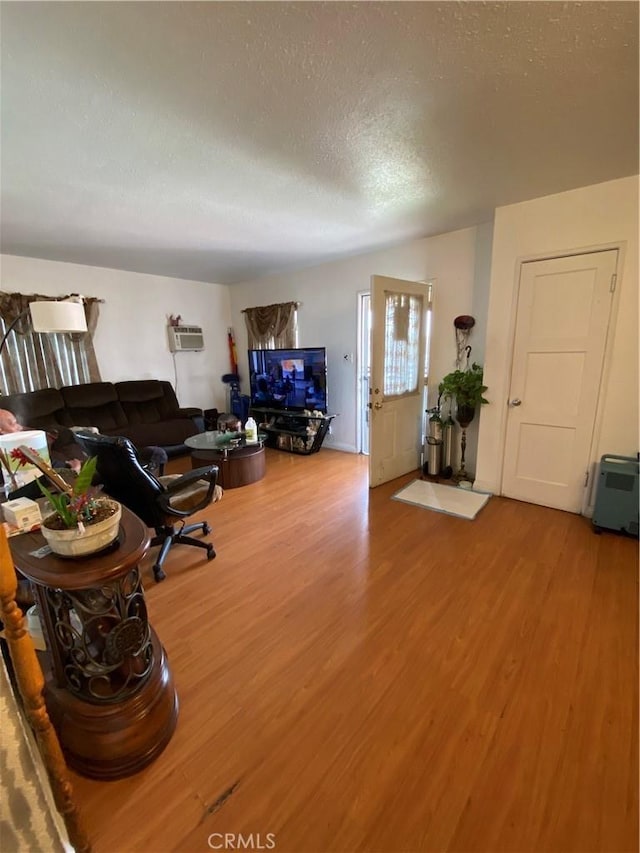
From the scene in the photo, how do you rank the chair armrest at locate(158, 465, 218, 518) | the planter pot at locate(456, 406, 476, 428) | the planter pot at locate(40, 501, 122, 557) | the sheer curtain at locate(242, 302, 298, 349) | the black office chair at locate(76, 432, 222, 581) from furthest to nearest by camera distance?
the sheer curtain at locate(242, 302, 298, 349) → the planter pot at locate(456, 406, 476, 428) → the chair armrest at locate(158, 465, 218, 518) → the black office chair at locate(76, 432, 222, 581) → the planter pot at locate(40, 501, 122, 557)

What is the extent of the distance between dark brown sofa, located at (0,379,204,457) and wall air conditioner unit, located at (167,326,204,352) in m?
0.62

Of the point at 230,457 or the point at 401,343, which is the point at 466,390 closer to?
the point at 401,343

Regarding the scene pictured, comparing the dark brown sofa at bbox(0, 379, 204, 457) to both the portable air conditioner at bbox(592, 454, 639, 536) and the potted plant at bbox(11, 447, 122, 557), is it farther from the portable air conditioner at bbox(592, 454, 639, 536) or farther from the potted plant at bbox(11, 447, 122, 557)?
the portable air conditioner at bbox(592, 454, 639, 536)

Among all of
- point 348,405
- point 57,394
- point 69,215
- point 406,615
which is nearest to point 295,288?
point 348,405

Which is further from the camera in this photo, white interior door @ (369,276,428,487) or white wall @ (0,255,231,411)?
white wall @ (0,255,231,411)

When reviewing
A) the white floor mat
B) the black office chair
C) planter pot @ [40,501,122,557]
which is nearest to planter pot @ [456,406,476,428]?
the white floor mat

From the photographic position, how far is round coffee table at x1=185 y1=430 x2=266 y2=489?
11.4ft

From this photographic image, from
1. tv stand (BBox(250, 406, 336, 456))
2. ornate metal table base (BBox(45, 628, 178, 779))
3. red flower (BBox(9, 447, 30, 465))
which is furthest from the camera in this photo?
tv stand (BBox(250, 406, 336, 456))

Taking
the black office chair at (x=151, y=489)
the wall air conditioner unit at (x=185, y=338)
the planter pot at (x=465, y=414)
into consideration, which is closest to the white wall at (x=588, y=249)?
the planter pot at (x=465, y=414)

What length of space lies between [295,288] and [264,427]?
1996 millimetres

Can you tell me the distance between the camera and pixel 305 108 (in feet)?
5.15

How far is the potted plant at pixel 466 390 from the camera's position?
3.16m

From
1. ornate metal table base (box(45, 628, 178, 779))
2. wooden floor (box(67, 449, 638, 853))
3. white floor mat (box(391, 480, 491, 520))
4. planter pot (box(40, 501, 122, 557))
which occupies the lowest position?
wooden floor (box(67, 449, 638, 853))

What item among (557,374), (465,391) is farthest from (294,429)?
(557,374)
